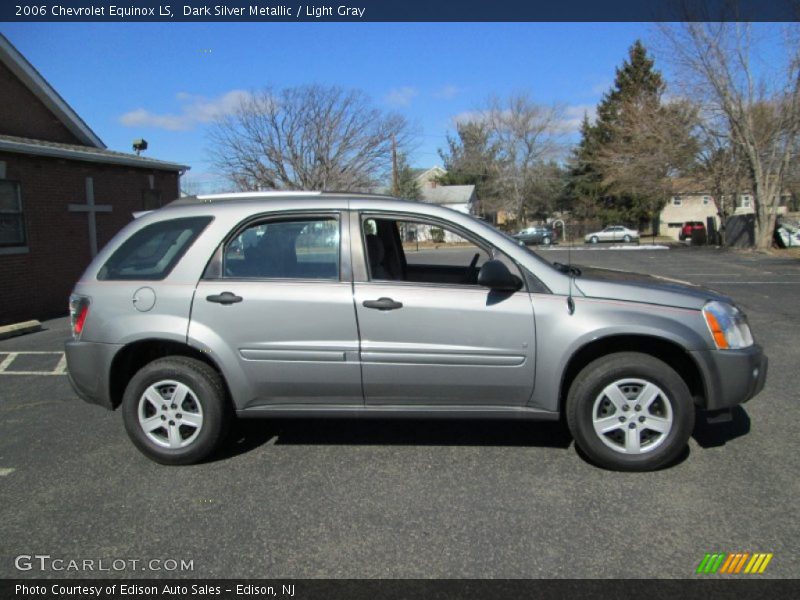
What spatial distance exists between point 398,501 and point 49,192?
11638mm

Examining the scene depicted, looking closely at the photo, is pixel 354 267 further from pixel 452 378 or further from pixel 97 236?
pixel 97 236

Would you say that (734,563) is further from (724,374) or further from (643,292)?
(643,292)

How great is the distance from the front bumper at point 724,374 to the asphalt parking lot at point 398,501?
0.48 metres

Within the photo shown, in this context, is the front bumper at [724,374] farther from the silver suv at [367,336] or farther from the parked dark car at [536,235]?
the parked dark car at [536,235]

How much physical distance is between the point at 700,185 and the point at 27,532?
3467cm

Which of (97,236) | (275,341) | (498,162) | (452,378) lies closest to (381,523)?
(452,378)

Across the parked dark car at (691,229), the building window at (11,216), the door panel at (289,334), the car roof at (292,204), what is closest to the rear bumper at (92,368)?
the door panel at (289,334)

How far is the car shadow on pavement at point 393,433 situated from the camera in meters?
4.55

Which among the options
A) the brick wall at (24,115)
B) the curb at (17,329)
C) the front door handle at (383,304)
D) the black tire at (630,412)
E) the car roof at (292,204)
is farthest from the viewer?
the brick wall at (24,115)

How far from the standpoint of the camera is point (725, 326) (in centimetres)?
392

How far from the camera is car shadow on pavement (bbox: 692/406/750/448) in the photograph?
446 centimetres

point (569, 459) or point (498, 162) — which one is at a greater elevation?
point (498, 162)

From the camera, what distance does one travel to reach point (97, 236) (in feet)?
45.2

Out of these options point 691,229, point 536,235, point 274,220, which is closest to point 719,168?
point 691,229
